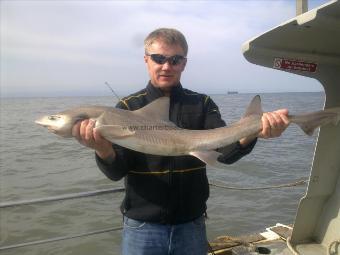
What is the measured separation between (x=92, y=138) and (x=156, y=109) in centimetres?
60

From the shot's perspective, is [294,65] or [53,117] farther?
[294,65]

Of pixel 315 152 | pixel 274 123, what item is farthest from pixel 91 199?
pixel 274 123

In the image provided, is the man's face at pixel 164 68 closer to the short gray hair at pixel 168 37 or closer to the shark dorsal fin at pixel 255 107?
the short gray hair at pixel 168 37

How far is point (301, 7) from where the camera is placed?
369 cm

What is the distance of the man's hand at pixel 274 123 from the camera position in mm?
3381

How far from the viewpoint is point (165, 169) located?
3.34 meters

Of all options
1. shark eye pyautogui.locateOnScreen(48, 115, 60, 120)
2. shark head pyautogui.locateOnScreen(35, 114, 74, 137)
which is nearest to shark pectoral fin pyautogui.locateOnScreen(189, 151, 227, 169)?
shark head pyautogui.locateOnScreen(35, 114, 74, 137)

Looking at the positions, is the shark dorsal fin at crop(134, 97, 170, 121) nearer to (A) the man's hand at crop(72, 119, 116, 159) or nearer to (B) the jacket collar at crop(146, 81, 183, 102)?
(B) the jacket collar at crop(146, 81, 183, 102)

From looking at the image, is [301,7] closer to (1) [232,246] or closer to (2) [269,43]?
(2) [269,43]

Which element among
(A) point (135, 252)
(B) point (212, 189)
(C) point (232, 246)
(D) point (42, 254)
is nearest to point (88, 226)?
(D) point (42, 254)

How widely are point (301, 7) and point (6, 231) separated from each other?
1021 cm

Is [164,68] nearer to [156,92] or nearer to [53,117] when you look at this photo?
[156,92]

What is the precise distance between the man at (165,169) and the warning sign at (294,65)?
0.80 m

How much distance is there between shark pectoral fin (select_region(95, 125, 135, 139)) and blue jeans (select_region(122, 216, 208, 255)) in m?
0.76
